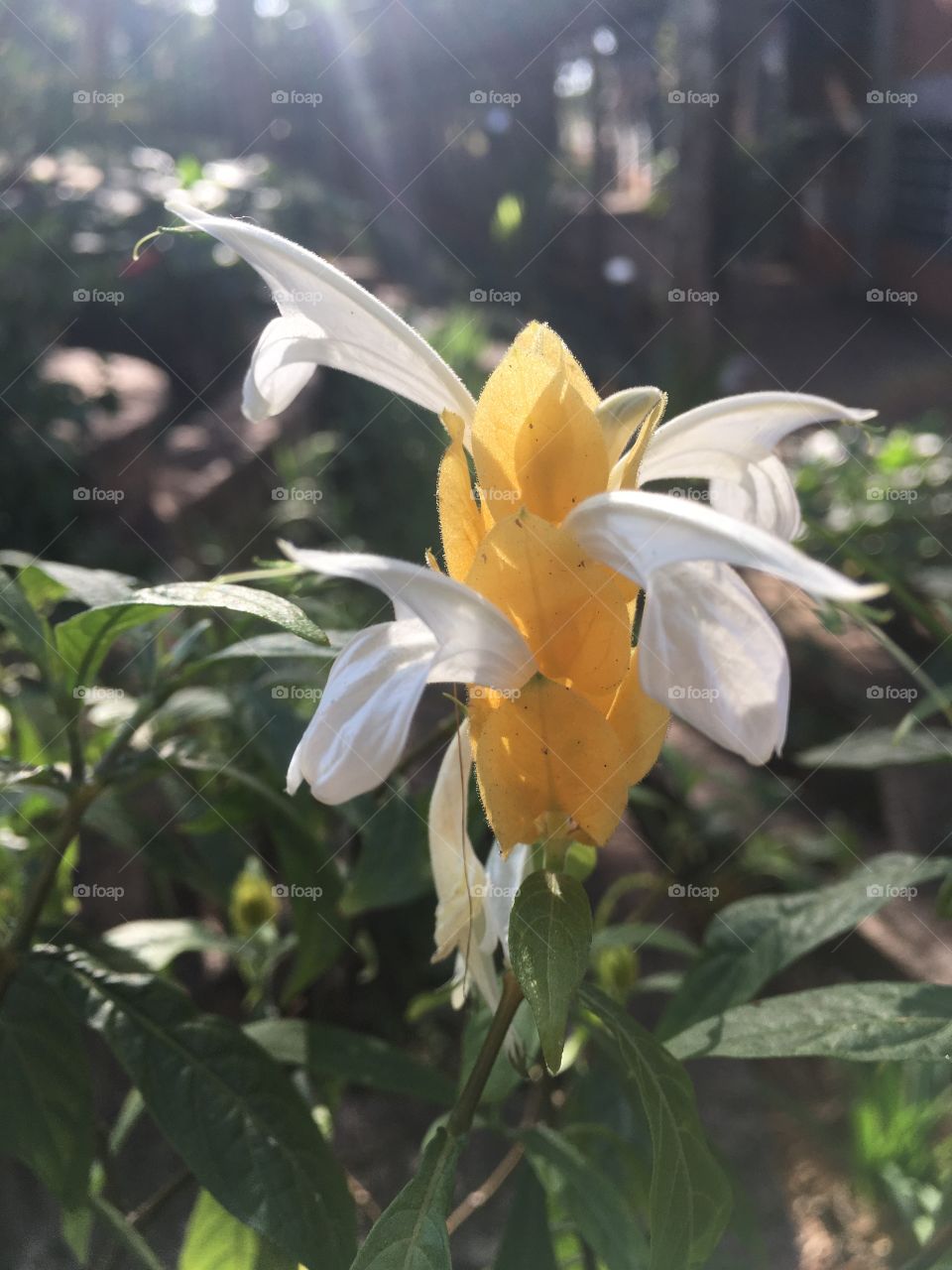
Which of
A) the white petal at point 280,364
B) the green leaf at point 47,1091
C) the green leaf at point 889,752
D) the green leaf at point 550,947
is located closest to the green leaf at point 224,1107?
the green leaf at point 47,1091

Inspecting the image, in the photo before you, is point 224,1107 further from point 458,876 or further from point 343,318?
point 343,318

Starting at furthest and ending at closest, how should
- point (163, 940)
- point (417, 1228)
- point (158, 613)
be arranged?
point (163, 940) → point (158, 613) → point (417, 1228)

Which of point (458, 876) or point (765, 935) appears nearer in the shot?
point (458, 876)

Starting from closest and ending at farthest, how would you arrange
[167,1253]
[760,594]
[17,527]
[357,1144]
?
[167,1253] < [357,1144] < [17,527] < [760,594]

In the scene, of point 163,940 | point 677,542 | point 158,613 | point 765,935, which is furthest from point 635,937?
point 677,542

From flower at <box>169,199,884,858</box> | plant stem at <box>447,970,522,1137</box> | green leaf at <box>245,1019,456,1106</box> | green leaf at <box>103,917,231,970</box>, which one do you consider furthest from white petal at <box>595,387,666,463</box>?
green leaf at <box>103,917,231,970</box>

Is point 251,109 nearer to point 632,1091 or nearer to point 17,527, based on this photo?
point 17,527

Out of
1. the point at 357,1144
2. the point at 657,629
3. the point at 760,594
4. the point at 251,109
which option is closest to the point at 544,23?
the point at 251,109
